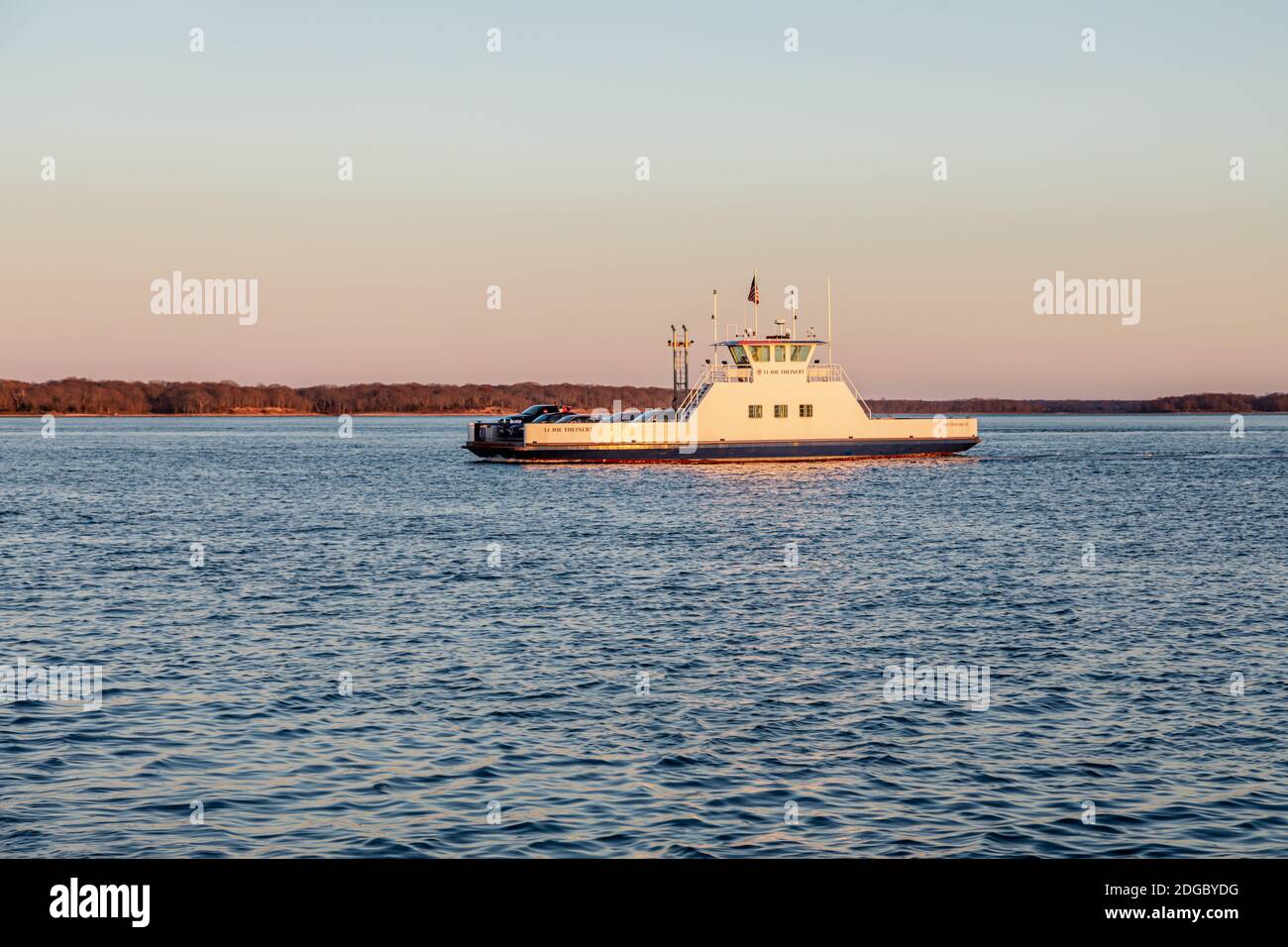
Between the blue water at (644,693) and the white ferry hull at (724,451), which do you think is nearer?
the blue water at (644,693)

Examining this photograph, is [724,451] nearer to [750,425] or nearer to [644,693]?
[750,425]

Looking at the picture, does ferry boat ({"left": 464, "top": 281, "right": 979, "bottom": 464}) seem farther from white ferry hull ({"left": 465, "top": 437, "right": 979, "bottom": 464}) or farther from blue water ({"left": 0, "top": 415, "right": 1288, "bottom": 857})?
blue water ({"left": 0, "top": 415, "right": 1288, "bottom": 857})

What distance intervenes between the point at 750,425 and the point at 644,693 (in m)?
68.0

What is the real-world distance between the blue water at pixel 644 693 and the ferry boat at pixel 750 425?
121 ft

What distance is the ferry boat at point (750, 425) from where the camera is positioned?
86.9 m

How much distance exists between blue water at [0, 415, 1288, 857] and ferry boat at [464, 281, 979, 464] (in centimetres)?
3676

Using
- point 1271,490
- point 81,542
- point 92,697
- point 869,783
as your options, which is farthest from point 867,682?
point 1271,490

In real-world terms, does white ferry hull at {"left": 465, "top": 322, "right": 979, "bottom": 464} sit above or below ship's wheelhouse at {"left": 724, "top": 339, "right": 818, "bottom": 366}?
below

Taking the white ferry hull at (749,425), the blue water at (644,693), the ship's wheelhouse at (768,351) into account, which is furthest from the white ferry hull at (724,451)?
the blue water at (644,693)

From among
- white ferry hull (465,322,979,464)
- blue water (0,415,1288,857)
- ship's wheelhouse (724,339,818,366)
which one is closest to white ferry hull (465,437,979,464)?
white ferry hull (465,322,979,464)

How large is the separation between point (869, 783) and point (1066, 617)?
15130mm

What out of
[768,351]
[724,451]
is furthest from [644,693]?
[768,351]

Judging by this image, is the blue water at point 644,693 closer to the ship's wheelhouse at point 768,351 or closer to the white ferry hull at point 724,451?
the white ferry hull at point 724,451

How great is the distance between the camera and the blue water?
13.1 metres
